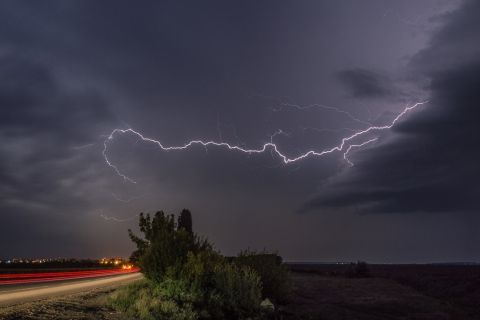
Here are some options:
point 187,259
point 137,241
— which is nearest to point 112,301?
point 187,259

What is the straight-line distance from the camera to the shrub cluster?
16.9 m

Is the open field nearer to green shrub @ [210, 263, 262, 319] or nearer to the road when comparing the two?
green shrub @ [210, 263, 262, 319]

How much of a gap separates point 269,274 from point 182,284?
24.5 feet

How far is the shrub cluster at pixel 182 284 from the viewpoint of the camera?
16875 mm

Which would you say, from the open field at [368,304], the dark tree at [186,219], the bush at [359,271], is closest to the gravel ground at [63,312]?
the open field at [368,304]

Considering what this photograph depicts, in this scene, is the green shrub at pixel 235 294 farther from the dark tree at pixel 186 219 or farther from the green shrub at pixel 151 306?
the dark tree at pixel 186 219

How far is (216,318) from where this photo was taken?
17.3 meters

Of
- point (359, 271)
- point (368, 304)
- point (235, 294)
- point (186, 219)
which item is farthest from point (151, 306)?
point (359, 271)

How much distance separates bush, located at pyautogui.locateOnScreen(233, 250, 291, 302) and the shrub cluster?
137 mm

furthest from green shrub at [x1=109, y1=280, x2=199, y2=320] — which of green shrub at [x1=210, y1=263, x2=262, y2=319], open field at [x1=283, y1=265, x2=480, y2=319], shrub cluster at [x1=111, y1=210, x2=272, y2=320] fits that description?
open field at [x1=283, y1=265, x2=480, y2=319]

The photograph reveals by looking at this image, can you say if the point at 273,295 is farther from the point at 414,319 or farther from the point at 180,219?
the point at 180,219

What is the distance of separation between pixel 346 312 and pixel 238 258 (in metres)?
6.09

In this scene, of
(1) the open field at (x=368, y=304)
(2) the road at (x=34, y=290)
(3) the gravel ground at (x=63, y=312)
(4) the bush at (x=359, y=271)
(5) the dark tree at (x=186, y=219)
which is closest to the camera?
(3) the gravel ground at (x=63, y=312)

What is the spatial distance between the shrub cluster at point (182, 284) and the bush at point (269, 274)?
5.4 inches
